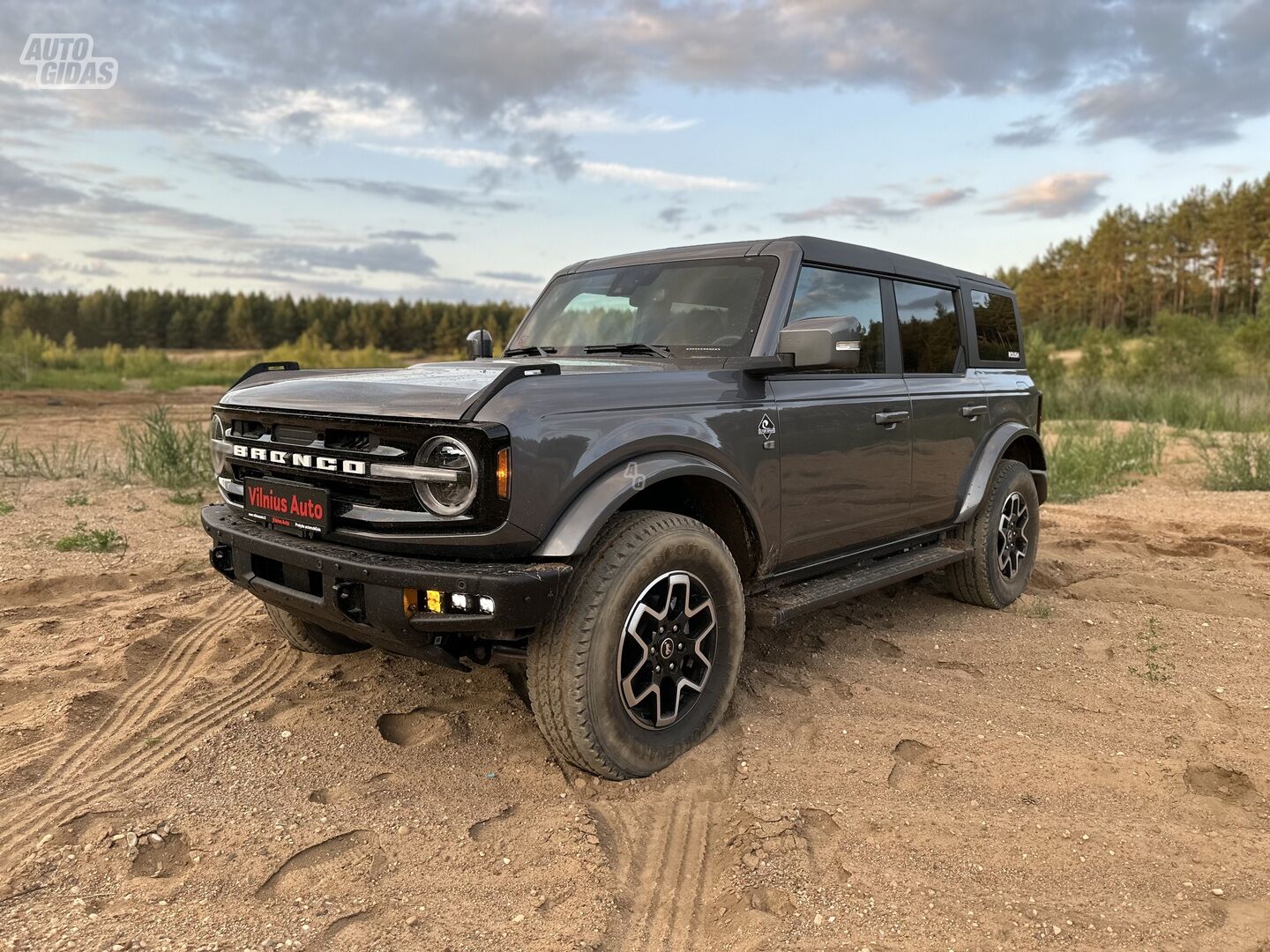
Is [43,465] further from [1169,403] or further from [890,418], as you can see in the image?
[1169,403]

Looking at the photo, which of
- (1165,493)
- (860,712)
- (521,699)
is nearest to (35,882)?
(521,699)

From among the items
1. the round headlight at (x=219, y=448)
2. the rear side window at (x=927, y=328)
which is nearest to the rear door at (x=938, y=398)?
the rear side window at (x=927, y=328)

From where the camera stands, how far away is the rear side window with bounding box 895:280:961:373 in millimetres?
4551

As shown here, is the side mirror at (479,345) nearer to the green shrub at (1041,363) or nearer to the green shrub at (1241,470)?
the green shrub at (1241,470)

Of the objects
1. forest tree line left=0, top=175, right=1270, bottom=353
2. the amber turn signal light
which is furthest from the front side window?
forest tree line left=0, top=175, right=1270, bottom=353

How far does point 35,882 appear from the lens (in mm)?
2432

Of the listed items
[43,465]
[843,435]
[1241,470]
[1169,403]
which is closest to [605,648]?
[843,435]

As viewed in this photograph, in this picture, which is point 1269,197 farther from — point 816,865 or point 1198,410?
point 816,865

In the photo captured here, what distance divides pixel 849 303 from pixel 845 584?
4.30ft

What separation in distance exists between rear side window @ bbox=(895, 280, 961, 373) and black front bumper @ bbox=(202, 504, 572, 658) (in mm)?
2586

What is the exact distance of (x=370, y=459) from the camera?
2.86 metres

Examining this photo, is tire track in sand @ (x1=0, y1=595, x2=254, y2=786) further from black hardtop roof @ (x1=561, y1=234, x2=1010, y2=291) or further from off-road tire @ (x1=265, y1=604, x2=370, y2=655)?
black hardtop roof @ (x1=561, y1=234, x2=1010, y2=291)

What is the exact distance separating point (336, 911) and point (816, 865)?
4.40ft

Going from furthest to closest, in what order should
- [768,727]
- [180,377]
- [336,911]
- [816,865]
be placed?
[180,377]
[768,727]
[816,865]
[336,911]
